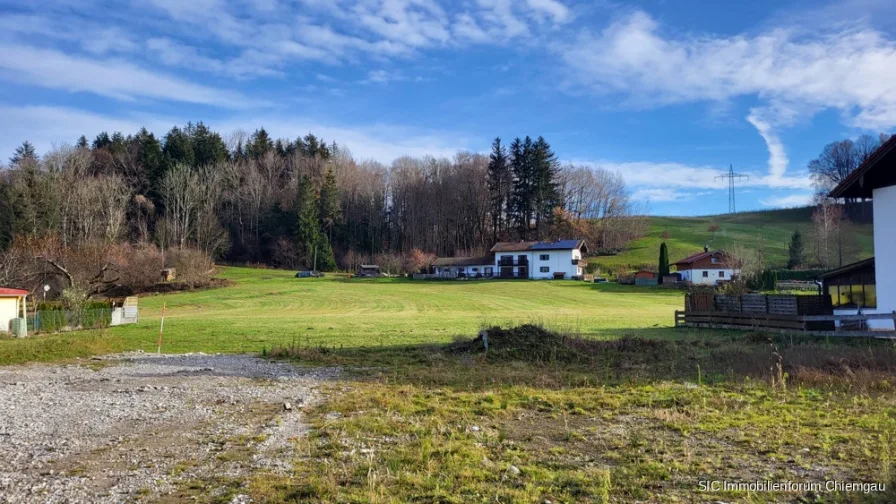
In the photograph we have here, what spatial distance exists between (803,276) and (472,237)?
180 ft

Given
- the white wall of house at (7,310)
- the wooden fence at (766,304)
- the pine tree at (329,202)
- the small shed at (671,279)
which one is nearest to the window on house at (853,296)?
the wooden fence at (766,304)

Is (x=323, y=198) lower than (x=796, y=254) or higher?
higher

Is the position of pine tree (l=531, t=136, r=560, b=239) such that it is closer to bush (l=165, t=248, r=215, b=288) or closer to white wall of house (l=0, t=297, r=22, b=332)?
bush (l=165, t=248, r=215, b=288)

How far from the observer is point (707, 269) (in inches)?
2955

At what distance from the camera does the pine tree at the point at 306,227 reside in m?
89.8

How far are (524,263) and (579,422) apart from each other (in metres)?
77.3

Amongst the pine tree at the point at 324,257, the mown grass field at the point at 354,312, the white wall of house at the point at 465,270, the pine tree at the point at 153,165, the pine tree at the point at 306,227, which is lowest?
the mown grass field at the point at 354,312

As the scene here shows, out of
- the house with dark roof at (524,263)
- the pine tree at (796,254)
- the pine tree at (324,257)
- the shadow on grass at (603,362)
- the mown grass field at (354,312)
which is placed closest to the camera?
the shadow on grass at (603,362)

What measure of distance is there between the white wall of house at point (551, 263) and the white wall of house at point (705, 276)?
15194 millimetres

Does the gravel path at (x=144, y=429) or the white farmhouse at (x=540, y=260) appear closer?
the gravel path at (x=144, y=429)

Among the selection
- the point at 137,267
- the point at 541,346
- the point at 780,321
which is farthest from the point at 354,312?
the point at 137,267

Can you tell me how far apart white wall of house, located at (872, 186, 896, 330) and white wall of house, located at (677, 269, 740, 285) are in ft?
182

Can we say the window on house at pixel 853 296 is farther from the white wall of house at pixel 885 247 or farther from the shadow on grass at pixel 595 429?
the shadow on grass at pixel 595 429

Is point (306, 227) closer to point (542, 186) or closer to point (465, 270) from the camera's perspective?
point (465, 270)
